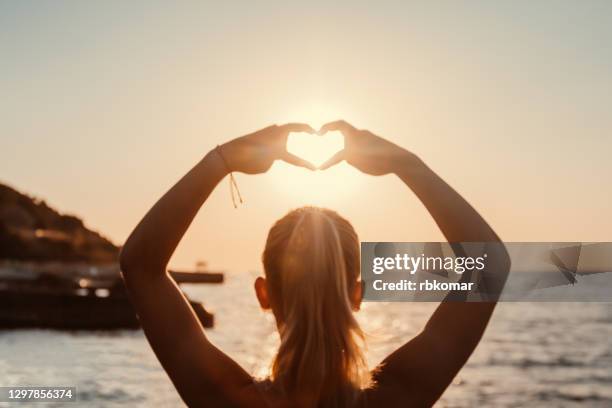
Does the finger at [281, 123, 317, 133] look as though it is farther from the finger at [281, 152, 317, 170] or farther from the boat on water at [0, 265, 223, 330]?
the boat on water at [0, 265, 223, 330]

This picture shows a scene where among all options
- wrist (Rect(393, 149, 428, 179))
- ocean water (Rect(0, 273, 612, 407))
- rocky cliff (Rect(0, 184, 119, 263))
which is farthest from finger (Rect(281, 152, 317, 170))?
rocky cliff (Rect(0, 184, 119, 263))

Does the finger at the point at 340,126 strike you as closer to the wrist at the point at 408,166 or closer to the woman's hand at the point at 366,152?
the woman's hand at the point at 366,152

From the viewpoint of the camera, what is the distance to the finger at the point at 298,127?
83.6 inches

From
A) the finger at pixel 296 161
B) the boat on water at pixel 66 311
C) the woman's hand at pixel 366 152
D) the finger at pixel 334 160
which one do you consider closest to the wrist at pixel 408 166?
the woman's hand at pixel 366 152

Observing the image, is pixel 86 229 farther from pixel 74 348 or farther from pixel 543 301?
pixel 74 348

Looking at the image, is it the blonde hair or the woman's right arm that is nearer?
the blonde hair

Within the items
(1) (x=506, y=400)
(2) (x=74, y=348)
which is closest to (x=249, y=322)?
(2) (x=74, y=348)

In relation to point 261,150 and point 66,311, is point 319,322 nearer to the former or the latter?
point 261,150

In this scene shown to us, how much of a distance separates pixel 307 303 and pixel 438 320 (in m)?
0.41

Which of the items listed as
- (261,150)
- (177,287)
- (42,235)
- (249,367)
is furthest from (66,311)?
(42,235)

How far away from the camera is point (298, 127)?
212cm

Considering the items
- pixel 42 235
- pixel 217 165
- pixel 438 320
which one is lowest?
pixel 42 235

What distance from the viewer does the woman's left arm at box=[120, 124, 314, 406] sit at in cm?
212

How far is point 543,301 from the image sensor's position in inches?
5044
